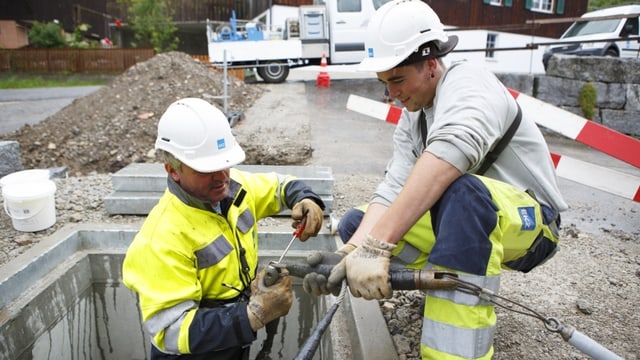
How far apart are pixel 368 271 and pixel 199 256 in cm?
79

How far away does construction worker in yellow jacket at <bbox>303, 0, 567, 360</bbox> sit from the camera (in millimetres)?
1700

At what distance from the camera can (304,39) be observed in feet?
43.3

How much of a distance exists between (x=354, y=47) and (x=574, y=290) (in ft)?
37.2

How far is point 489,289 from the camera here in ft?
5.68

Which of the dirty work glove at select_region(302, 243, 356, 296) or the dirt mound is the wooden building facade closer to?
the dirt mound

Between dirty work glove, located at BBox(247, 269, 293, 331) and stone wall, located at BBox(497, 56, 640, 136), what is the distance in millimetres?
8063

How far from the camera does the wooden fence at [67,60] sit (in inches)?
818

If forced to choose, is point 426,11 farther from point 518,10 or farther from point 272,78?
point 518,10

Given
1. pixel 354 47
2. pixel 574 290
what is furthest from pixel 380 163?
pixel 354 47

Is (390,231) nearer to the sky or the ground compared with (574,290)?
nearer to the sky

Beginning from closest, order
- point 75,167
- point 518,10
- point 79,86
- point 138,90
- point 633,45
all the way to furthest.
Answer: point 75,167 → point 138,90 → point 633,45 → point 79,86 → point 518,10

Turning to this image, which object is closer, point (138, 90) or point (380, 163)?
point (380, 163)

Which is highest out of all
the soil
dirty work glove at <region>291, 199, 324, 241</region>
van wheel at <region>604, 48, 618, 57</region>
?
van wheel at <region>604, 48, 618, 57</region>

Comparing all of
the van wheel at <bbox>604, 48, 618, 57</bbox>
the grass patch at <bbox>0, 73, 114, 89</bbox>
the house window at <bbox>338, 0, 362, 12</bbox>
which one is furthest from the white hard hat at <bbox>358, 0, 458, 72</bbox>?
the grass patch at <bbox>0, 73, 114, 89</bbox>
